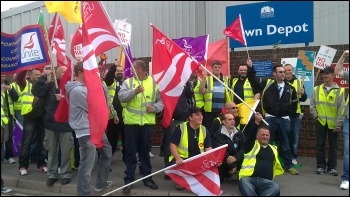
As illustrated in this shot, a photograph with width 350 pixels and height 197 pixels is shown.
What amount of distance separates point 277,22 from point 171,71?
452cm

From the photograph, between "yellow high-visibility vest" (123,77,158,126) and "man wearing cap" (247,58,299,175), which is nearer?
"yellow high-visibility vest" (123,77,158,126)

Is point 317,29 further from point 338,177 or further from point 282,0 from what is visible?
point 338,177

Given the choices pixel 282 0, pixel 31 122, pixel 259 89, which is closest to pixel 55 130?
pixel 31 122

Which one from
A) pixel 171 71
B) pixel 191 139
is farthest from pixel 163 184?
pixel 171 71

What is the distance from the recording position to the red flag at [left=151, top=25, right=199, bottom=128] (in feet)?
23.0

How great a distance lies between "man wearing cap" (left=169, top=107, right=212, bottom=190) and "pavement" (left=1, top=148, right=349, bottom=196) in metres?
0.49

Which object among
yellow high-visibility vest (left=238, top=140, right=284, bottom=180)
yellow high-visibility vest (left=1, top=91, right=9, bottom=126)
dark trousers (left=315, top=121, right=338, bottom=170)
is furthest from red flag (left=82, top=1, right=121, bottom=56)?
dark trousers (left=315, top=121, right=338, bottom=170)

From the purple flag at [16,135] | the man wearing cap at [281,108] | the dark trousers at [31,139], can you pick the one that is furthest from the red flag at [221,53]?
the purple flag at [16,135]

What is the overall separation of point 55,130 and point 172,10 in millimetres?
6571

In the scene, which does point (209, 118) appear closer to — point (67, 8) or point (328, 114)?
point (328, 114)

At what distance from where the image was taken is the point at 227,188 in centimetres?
696

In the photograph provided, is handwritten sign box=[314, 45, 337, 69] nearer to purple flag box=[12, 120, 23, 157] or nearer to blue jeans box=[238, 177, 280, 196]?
blue jeans box=[238, 177, 280, 196]

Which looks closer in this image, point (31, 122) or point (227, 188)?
point (227, 188)

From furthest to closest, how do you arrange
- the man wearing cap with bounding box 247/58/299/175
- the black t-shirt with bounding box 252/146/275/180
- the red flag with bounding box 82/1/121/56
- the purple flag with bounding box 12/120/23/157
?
the purple flag with bounding box 12/120/23/157 → the man wearing cap with bounding box 247/58/299/175 → the red flag with bounding box 82/1/121/56 → the black t-shirt with bounding box 252/146/275/180
